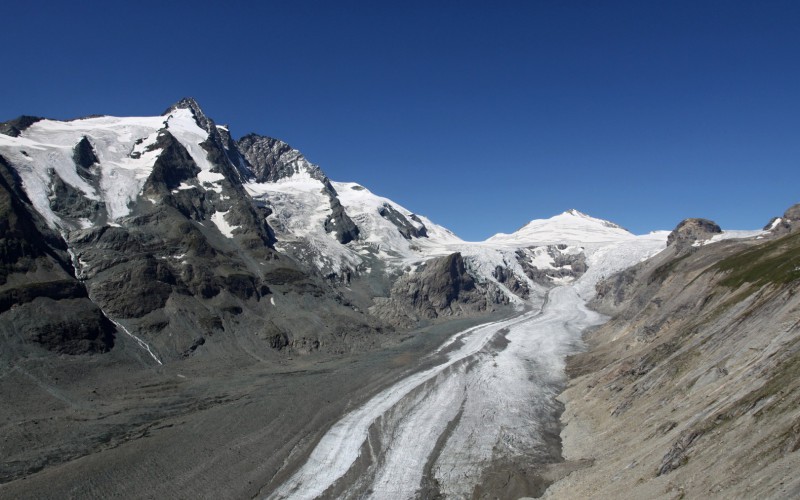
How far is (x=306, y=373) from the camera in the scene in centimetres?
8788

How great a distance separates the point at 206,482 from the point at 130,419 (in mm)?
23295

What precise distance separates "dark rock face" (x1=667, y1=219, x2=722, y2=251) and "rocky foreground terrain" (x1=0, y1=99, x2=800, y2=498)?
24665mm

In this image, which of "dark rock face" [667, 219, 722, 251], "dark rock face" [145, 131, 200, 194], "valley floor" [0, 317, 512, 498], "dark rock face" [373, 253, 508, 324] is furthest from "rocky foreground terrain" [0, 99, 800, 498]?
"dark rock face" [667, 219, 722, 251]

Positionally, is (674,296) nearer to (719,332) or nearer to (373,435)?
(719,332)

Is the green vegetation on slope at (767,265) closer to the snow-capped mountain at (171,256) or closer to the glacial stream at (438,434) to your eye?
the glacial stream at (438,434)

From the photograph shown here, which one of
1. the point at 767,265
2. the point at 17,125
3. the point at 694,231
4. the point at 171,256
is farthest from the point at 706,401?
the point at 17,125

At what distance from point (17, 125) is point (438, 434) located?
533ft

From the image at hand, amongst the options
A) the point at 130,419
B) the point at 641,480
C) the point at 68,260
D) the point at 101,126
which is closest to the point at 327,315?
the point at 68,260

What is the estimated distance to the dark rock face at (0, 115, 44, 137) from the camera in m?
151

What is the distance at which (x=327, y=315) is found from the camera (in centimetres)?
12781

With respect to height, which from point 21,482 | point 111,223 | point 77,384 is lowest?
point 21,482

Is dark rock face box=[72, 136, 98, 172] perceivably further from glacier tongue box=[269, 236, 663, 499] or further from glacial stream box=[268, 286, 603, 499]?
glacial stream box=[268, 286, 603, 499]

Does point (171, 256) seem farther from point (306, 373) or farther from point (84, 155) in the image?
point (84, 155)

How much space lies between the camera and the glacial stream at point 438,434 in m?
43.1
